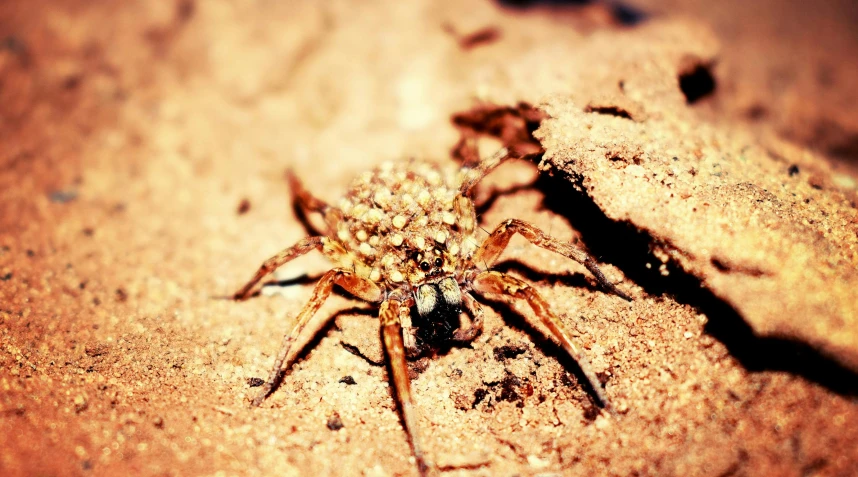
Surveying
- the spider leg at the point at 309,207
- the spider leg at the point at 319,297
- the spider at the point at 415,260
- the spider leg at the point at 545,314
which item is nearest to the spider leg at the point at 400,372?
the spider at the point at 415,260

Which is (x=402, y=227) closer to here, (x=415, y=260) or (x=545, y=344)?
(x=415, y=260)

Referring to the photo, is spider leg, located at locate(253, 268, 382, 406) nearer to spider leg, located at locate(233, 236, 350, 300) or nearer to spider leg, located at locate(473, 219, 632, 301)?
spider leg, located at locate(233, 236, 350, 300)

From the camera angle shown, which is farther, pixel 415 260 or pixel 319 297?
pixel 415 260

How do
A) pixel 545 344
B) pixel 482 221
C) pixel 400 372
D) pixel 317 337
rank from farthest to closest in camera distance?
1. pixel 482 221
2. pixel 317 337
3. pixel 545 344
4. pixel 400 372

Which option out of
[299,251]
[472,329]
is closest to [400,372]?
[472,329]

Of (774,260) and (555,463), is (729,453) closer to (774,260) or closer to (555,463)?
(555,463)

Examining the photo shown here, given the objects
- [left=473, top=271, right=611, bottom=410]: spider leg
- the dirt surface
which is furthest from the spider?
the dirt surface
